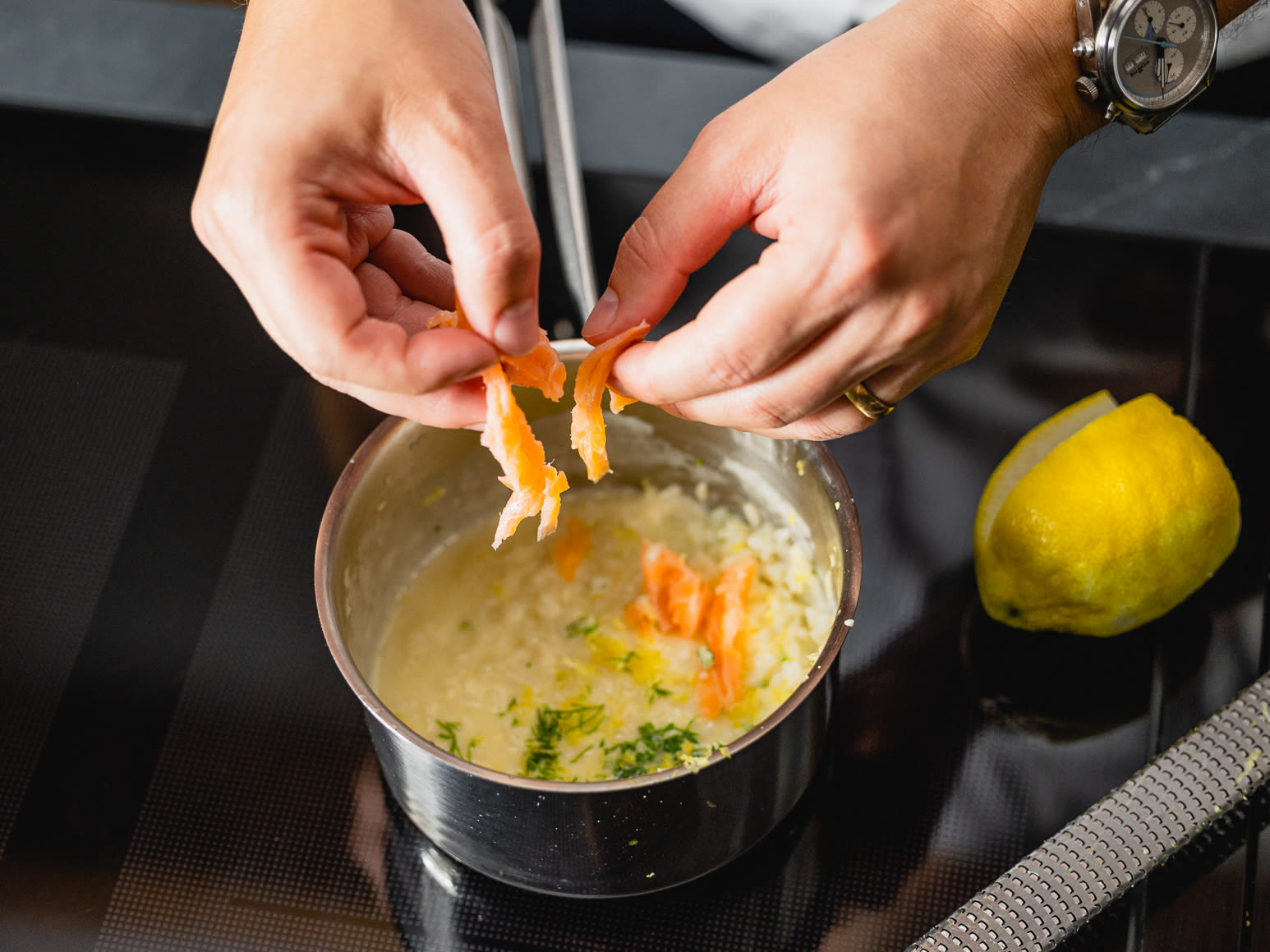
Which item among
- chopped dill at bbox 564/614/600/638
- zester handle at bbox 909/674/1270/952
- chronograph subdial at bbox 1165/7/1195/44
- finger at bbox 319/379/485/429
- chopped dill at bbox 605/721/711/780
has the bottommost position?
chopped dill at bbox 564/614/600/638

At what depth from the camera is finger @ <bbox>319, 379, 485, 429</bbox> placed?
0.89 metres

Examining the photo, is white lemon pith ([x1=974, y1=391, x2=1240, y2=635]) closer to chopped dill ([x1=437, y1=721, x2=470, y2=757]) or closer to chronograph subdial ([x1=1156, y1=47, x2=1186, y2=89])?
chronograph subdial ([x1=1156, y1=47, x2=1186, y2=89])

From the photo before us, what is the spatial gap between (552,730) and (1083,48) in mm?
781

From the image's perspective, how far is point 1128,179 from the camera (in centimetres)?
162

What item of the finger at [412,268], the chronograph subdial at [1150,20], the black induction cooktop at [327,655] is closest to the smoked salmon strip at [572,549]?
the black induction cooktop at [327,655]

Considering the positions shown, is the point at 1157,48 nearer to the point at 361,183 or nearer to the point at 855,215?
the point at 855,215

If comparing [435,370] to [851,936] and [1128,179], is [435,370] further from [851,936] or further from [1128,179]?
[1128,179]

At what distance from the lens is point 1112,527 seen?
108cm

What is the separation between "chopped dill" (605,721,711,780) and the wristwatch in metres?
0.68

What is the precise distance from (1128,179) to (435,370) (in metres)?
1.25

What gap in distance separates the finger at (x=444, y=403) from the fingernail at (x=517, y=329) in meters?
0.08

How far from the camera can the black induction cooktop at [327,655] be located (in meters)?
1.05

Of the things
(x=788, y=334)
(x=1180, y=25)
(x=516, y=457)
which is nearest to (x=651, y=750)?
(x=516, y=457)

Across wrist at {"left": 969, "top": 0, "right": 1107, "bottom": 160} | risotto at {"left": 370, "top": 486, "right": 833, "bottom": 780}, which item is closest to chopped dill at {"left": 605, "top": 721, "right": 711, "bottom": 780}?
risotto at {"left": 370, "top": 486, "right": 833, "bottom": 780}
